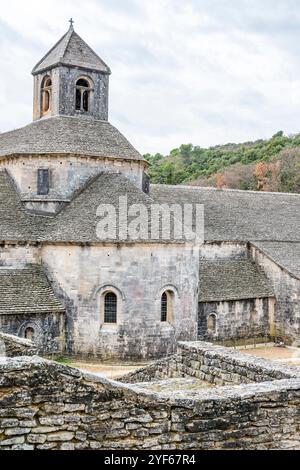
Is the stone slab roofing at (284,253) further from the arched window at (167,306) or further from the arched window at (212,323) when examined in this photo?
the arched window at (167,306)

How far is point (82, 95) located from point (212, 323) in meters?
13.1

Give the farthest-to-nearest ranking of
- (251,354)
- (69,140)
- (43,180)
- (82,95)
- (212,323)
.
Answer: (82,95)
(212,323)
(69,140)
(43,180)
(251,354)

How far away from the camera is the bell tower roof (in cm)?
2898

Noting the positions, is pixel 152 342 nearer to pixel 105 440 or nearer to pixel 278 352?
pixel 278 352

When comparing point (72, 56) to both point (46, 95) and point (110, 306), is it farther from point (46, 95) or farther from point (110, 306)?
point (110, 306)

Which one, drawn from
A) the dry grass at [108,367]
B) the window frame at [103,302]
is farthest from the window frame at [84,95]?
the dry grass at [108,367]

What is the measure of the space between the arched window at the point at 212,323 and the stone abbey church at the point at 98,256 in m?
0.05

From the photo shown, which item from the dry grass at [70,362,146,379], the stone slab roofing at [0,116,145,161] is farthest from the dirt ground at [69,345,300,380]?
the stone slab roofing at [0,116,145,161]

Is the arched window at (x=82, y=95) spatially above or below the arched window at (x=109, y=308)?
above

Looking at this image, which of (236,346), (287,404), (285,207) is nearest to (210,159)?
(285,207)

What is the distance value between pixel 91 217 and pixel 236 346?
10282mm

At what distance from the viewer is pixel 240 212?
35.2 meters

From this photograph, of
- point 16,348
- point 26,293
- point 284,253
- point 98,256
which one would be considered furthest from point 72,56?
point 16,348

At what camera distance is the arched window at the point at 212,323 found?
28.5 m
